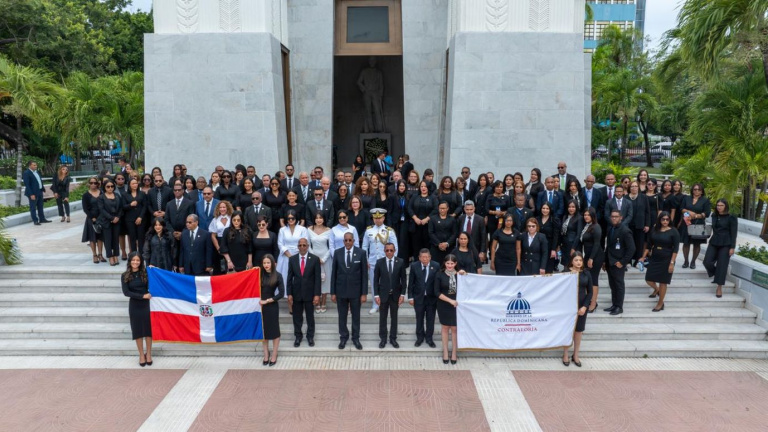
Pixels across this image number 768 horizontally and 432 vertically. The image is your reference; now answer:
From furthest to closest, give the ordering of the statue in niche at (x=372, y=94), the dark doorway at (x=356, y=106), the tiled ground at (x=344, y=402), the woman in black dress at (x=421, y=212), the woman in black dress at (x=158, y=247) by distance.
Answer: the dark doorway at (x=356, y=106) → the statue in niche at (x=372, y=94) → the woman in black dress at (x=421, y=212) → the woman in black dress at (x=158, y=247) → the tiled ground at (x=344, y=402)

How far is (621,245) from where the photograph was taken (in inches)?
361

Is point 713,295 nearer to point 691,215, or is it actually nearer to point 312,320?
point 691,215

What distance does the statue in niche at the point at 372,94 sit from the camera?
18.9m

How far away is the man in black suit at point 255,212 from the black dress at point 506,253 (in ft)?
12.9

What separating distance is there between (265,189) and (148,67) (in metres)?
6.27

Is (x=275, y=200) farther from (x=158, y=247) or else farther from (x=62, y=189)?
(x=62, y=189)

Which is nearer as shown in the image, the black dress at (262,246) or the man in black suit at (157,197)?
the black dress at (262,246)

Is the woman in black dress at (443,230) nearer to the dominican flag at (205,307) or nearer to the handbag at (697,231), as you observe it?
the dominican flag at (205,307)

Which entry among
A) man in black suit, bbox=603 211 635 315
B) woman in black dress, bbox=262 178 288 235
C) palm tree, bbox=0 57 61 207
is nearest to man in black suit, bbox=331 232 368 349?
woman in black dress, bbox=262 178 288 235

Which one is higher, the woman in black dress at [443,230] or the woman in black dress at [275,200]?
the woman in black dress at [275,200]

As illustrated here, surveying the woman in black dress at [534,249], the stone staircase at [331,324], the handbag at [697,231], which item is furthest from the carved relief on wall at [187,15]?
the handbag at [697,231]

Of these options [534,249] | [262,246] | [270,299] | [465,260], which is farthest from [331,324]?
[534,249]

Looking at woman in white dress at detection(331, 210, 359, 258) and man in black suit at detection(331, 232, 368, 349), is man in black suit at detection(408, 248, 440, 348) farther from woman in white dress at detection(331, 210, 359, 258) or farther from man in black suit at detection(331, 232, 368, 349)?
woman in white dress at detection(331, 210, 359, 258)

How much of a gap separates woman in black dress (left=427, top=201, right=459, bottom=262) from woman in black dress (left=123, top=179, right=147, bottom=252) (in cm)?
554
